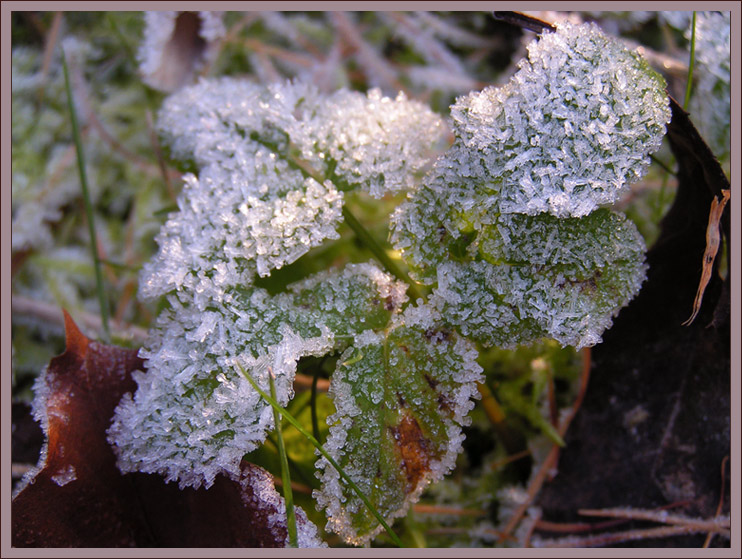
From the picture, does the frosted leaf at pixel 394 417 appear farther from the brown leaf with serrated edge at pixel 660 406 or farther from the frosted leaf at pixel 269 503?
the brown leaf with serrated edge at pixel 660 406

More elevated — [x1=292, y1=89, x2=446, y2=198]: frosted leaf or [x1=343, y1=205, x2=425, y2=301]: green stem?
[x1=292, y1=89, x2=446, y2=198]: frosted leaf

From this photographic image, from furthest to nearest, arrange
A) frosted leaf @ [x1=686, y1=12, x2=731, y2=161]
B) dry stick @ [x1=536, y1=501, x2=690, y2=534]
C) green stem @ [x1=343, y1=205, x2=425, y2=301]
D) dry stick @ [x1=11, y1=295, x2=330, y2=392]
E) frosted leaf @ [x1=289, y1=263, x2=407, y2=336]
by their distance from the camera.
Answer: dry stick @ [x1=11, y1=295, x2=330, y2=392] → frosted leaf @ [x1=686, y1=12, x2=731, y2=161] → dry stick @ [x1=536, y1=501, x2=690, y2=534] → green stem @ [x1=343, y1=205, x2=425, y2=301] → frosted leaf @ [x1=289, y1=263, x2=407, y2=336]

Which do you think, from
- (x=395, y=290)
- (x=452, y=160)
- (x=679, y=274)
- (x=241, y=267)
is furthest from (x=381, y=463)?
(x=679, y=274)

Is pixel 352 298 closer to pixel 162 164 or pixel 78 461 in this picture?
pixel 78 461

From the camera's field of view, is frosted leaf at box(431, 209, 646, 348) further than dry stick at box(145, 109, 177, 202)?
No

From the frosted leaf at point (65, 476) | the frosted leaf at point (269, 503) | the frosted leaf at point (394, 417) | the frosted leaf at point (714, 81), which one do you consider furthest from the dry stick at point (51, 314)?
the frosted leaf at point (714, 81)

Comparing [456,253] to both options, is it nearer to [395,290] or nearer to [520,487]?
[395,290]

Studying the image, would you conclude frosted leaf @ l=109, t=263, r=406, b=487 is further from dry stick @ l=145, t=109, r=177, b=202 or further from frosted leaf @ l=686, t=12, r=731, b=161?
frosted leaf @ l=686, t=12, r=731, b=161

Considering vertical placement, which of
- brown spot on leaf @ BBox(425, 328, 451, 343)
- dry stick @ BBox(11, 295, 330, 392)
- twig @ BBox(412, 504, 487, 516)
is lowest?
twig @ BBox(412, 504, 487, 516)

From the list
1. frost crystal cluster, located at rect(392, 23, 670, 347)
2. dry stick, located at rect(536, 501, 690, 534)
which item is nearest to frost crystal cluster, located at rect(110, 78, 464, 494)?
frost crystal cluster, located at rect(392, 23, 670, 347)
